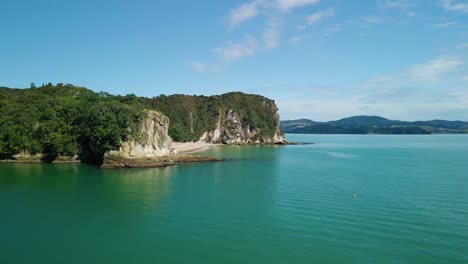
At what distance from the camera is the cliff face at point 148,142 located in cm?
5514

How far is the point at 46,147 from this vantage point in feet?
192

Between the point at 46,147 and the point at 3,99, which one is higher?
the point at 3,99

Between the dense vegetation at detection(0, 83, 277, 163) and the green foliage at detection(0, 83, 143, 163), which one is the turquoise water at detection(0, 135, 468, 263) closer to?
the green foliage at detection(0, 83, 143, 163)

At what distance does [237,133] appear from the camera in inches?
5773

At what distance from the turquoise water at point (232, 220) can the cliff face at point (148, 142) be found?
12398mm

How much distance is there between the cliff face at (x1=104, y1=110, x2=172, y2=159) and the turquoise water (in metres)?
12.4

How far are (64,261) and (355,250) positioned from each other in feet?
44.8

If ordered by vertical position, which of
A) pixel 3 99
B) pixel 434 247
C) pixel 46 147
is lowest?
pixel 434 247

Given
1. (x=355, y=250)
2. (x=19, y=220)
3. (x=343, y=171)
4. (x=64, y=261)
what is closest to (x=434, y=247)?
(x=355, y=250)

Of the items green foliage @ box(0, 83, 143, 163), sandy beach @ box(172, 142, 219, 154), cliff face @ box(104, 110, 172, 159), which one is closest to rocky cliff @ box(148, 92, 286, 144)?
sandy beach @ box(172, 142, 219, 154)

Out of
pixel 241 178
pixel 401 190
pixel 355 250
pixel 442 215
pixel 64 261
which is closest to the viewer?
pixel 64 261

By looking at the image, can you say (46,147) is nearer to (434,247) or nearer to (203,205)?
(203,205)

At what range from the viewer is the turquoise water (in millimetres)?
18125

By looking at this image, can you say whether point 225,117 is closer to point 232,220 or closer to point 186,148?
point 186,148
